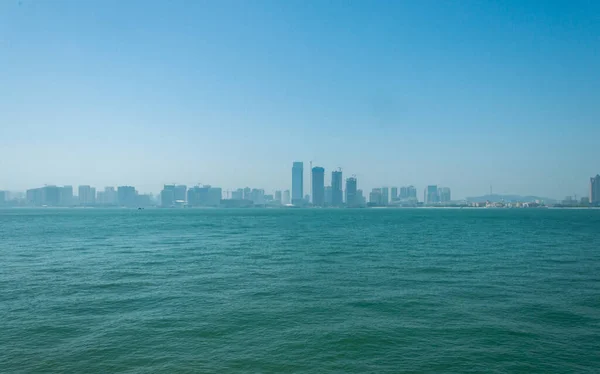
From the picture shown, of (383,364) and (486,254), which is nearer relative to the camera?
(383,364)

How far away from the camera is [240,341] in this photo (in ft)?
63.3

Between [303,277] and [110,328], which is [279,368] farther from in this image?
[303,277]

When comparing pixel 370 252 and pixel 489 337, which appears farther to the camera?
pixel 370 252

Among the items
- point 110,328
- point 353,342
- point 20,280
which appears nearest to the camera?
point 353,342

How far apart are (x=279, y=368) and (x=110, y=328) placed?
32.7 ft

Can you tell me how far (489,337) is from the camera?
19688mm

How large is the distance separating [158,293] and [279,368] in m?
15.0

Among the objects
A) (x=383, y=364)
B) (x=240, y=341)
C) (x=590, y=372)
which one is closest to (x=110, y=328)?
(x=240, y=341)

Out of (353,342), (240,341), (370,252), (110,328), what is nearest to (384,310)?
(353,342)

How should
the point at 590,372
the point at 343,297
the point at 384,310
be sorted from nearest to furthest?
the point at 590,372 → the point at 384,310 → the point at 343,297

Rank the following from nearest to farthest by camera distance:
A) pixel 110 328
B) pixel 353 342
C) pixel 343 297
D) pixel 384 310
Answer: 1. pixel 353 342
2. pixel 110 328
3. pixel 384 310
4. pixel 343 297

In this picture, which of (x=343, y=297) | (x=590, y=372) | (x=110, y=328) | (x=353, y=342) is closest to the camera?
(x=590, y=372)

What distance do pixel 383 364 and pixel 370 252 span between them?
3467 centimetres

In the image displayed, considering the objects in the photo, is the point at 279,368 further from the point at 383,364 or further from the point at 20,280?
the point at 20,280
